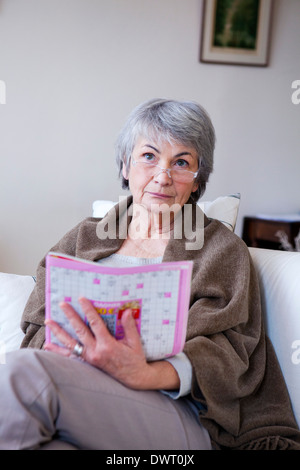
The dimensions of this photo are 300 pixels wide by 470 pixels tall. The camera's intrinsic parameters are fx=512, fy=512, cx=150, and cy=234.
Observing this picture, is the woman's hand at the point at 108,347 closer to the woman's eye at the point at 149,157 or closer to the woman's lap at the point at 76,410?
the woman's lap at the point at 76,410

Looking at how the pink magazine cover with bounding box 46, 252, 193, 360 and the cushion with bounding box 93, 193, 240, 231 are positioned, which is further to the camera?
the cushion with bounding box 93, 193, 240, 231

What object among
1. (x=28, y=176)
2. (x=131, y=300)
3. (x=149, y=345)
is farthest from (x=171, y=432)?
(x=28, y=176)

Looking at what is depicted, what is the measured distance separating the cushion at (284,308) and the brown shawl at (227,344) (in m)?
0.02

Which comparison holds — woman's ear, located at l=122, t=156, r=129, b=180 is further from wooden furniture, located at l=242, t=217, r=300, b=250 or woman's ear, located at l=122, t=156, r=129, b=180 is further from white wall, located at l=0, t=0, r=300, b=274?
wooden furniture, located at l=242, t=217, r=300, b=250

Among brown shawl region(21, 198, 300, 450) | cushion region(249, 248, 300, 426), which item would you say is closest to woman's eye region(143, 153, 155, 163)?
brown shawl region(21, 198, 300, 450)

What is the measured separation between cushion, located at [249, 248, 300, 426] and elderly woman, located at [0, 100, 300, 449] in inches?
1.2

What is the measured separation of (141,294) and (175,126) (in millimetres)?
610

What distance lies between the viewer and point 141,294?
961mm

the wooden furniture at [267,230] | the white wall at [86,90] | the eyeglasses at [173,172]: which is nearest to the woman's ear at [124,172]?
the eyeglasses at [173,172]

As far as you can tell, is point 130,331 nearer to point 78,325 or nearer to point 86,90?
point 78,325

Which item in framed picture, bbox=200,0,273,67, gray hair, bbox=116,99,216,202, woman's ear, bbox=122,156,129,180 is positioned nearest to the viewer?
gray hair, bbox=116,99,216,202

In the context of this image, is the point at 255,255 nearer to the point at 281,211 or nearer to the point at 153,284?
the point at 153,284

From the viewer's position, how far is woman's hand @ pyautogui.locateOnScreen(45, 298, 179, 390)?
95 cm

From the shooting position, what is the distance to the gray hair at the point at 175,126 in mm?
1408
